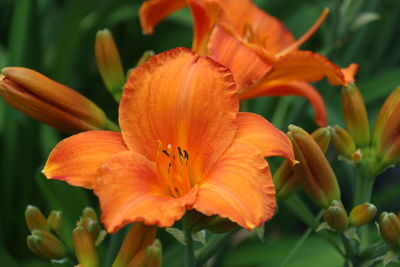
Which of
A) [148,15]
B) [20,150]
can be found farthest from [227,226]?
[20,150]

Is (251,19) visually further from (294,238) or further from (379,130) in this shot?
(294,238)

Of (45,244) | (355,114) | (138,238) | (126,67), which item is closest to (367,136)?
(355,114)

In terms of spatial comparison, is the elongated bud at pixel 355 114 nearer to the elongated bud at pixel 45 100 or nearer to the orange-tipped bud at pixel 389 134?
the orange-tipped bud at pixel 389 134

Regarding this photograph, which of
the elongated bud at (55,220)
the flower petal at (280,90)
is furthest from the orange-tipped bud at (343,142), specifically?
the elongated bud at (55,220)

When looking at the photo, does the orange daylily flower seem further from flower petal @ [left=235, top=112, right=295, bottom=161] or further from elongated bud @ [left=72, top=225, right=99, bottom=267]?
elongated bud @ [left=72, top=225, right=99, bottom=267]

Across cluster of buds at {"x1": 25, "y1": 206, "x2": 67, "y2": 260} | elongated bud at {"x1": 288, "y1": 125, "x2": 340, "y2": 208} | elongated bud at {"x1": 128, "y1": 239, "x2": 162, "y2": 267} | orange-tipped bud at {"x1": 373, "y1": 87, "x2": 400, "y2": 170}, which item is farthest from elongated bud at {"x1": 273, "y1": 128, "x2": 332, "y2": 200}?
cluster of buds at {"x1": 25, "y1": 206, "x2": 67, "y2": 260}
